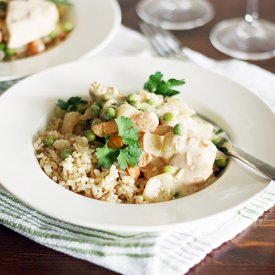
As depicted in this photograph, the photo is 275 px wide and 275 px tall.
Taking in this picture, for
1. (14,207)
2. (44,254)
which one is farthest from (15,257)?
(14,207)

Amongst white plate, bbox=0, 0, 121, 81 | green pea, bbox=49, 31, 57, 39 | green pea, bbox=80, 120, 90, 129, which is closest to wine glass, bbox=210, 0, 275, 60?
white plate, bbox=0, 0, 121, 81

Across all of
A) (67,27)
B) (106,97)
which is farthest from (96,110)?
(67,27)

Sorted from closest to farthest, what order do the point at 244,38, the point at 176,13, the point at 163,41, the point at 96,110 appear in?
1. the point at 96,110
2. the point at 163,41
3. the point at 244,38
4. the point at 176,13

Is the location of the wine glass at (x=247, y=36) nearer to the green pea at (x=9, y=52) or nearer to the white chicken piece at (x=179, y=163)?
the green pea at (x=9, y=52)

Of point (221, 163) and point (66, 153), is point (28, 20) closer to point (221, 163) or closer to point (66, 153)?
point (66, 153)

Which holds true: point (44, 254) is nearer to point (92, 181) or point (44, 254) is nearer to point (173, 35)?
point (92, 181)

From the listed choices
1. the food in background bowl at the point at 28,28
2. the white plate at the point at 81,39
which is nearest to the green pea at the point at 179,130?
the white plate at the point at 81,39
